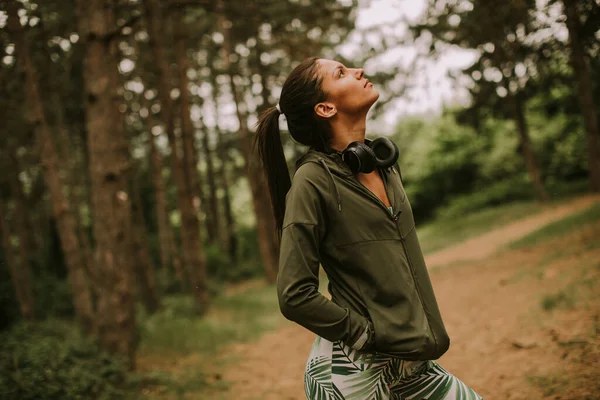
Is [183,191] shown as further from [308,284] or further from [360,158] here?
[308,284]

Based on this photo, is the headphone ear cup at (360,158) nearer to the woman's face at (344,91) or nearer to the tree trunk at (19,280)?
the woman's face at (344,91)

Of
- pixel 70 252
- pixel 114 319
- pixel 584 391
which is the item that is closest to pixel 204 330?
→ pixel 70 252

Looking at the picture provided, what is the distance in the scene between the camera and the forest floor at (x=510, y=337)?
5.14 metres

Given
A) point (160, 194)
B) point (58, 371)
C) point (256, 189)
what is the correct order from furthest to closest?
point (160, 194) → point (256, 189) → point (58, 371)

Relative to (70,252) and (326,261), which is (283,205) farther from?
(70,252)

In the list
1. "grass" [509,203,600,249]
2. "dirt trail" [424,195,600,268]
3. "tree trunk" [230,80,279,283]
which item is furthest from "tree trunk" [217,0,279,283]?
"grass" [509,203,600,249]

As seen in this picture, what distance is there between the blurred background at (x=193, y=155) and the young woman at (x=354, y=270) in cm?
38

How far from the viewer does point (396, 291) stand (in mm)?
2053

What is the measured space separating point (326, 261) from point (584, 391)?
3.47 meters

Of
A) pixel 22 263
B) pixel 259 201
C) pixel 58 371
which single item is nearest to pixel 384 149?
pixel 58 371

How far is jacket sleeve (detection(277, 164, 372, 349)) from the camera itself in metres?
1.97

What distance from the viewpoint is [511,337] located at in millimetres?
6664

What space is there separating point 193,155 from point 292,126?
37.3 feet

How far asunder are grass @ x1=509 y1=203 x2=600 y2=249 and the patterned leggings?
1222 cm
